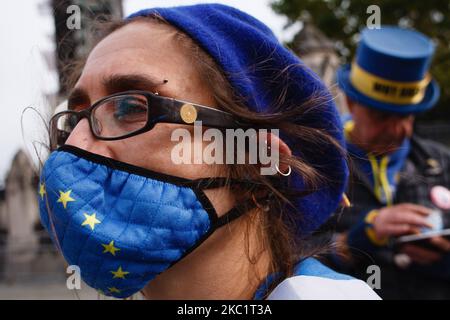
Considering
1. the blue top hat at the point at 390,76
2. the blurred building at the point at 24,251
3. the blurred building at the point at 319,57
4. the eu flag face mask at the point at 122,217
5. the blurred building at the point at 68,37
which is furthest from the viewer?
the blurred building at the point at 24,251

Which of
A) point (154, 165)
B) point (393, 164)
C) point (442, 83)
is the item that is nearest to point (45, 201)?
point (154, 165)


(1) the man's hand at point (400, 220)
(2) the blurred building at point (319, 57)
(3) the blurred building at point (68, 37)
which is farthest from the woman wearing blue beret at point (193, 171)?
(2) the blurred building at point (319, 57)

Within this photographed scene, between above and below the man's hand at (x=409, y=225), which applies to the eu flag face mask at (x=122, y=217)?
above

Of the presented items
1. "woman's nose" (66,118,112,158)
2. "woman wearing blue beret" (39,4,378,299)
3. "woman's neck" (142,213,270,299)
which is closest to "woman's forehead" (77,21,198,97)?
"woman wearing blue beret" (39,4,378,299)

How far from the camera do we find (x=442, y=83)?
16844mm

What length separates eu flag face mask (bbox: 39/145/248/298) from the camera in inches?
64.1

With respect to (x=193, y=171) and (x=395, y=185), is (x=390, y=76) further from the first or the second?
(x=193, y=171)

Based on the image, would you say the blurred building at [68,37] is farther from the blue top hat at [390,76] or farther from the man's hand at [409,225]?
the man's hand at [409,225]

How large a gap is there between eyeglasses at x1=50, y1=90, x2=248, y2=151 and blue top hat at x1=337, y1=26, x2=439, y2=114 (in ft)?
5.65

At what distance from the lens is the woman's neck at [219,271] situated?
5.68 feet

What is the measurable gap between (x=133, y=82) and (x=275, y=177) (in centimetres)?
51

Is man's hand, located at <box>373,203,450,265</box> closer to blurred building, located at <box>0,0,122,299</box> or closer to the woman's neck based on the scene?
the woman's neck

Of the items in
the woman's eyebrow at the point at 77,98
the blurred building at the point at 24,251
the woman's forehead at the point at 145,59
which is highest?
the woman's forehead at the point at 145,59
